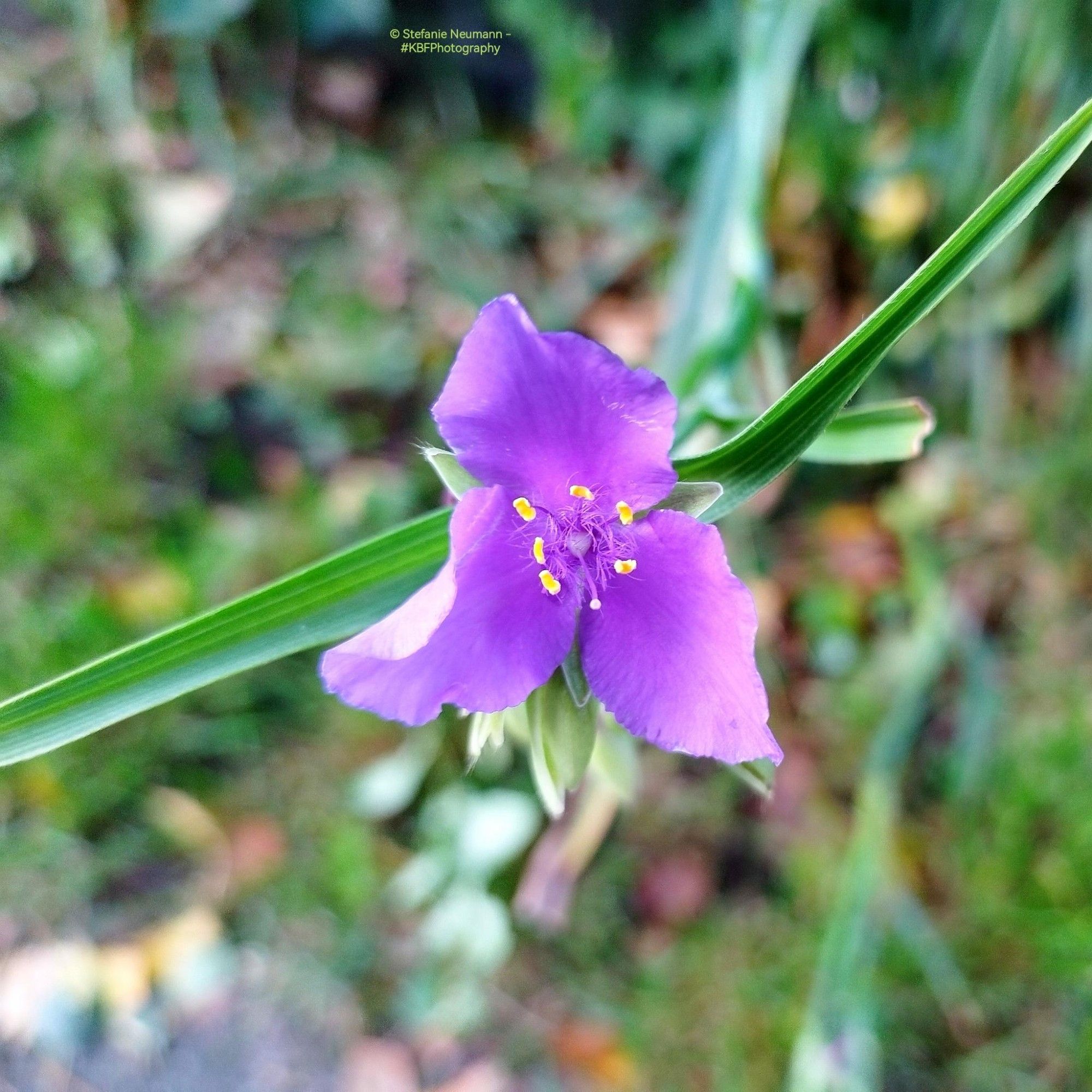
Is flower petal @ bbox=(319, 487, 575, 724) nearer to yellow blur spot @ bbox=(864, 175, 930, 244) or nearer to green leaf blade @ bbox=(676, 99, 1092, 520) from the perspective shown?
green leaf blade @ bbox=(676, 99, 1092, 520)

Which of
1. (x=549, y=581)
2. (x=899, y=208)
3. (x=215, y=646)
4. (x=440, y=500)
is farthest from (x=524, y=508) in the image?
(x=899, y=208)

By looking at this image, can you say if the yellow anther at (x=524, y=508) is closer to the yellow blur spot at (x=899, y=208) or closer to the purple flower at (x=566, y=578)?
the purple flower at (x=566, y=578)

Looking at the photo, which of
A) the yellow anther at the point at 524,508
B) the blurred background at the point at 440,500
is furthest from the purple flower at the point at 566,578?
the blurred background at the point at 440,500

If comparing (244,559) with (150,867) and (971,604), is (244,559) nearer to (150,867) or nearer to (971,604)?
(150,867)

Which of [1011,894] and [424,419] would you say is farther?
[424,419]

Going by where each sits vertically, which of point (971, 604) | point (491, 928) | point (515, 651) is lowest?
point (491, 928)

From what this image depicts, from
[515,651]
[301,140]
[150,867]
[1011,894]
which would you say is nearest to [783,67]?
[515,651]

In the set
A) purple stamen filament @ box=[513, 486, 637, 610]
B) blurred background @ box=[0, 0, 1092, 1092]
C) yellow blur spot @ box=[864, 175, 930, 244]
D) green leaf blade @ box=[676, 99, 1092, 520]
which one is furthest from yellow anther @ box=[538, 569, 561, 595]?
yellow blur spot @ box=[864, 175, 930, 244]

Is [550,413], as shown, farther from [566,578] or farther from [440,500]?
[440,500]
